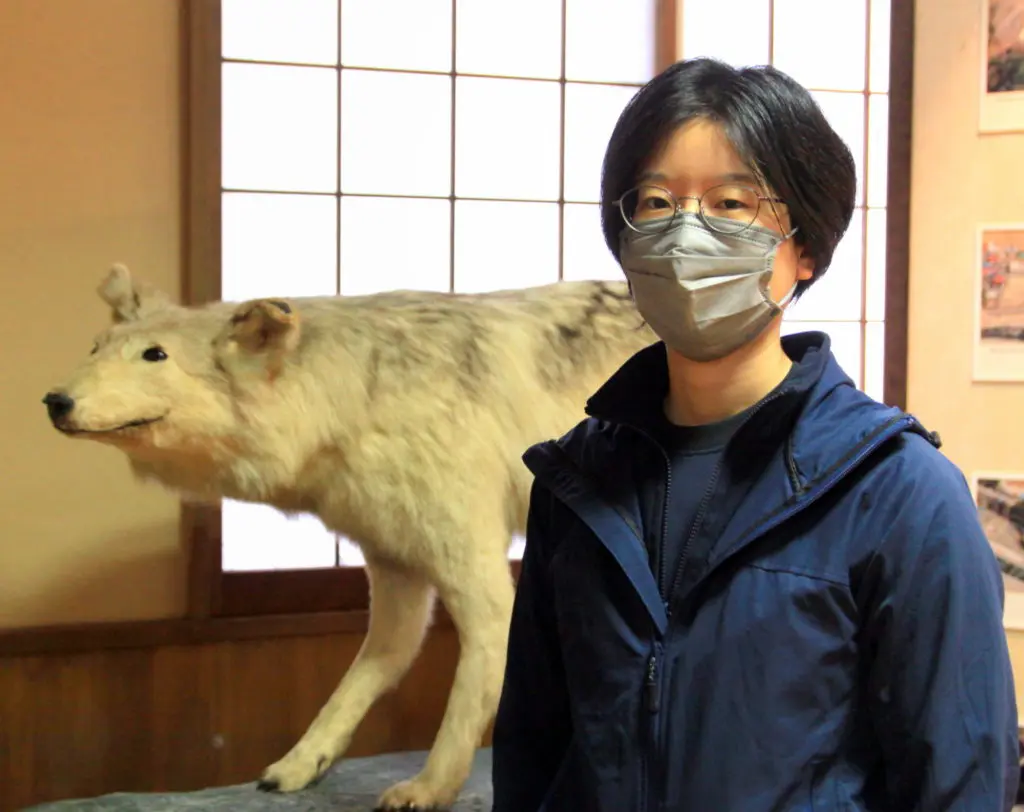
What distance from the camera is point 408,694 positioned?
266 centimetres

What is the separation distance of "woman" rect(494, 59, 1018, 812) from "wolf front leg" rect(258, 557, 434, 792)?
3.69ft

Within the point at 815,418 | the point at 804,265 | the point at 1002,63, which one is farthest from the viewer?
the point at 1002,63

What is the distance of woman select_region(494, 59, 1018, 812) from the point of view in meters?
0.80

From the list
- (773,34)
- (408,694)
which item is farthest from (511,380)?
(773,34)

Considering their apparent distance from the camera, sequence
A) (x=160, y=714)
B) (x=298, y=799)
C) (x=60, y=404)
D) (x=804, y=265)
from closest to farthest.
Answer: (x=804, y=265) → (x=60, y=404) → (x=298, y=799) → (x=160, y=714)

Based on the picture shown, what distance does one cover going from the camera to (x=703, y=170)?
3.08ft

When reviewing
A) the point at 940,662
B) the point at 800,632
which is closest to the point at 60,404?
the point at 800,632

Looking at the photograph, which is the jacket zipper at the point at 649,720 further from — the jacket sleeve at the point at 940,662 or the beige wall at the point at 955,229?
the beige wall at the point at 955,229

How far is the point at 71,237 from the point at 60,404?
2.83 feet

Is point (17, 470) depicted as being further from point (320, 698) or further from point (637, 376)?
point (637, 376)

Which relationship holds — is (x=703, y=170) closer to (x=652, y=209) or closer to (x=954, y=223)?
(x=652, y=209)

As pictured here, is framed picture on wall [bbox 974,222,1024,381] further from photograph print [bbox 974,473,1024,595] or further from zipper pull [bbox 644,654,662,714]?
zipper pull [bbox 644,654,662,714]

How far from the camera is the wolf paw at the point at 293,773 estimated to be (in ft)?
6.75

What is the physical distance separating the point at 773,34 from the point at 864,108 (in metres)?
0.36
